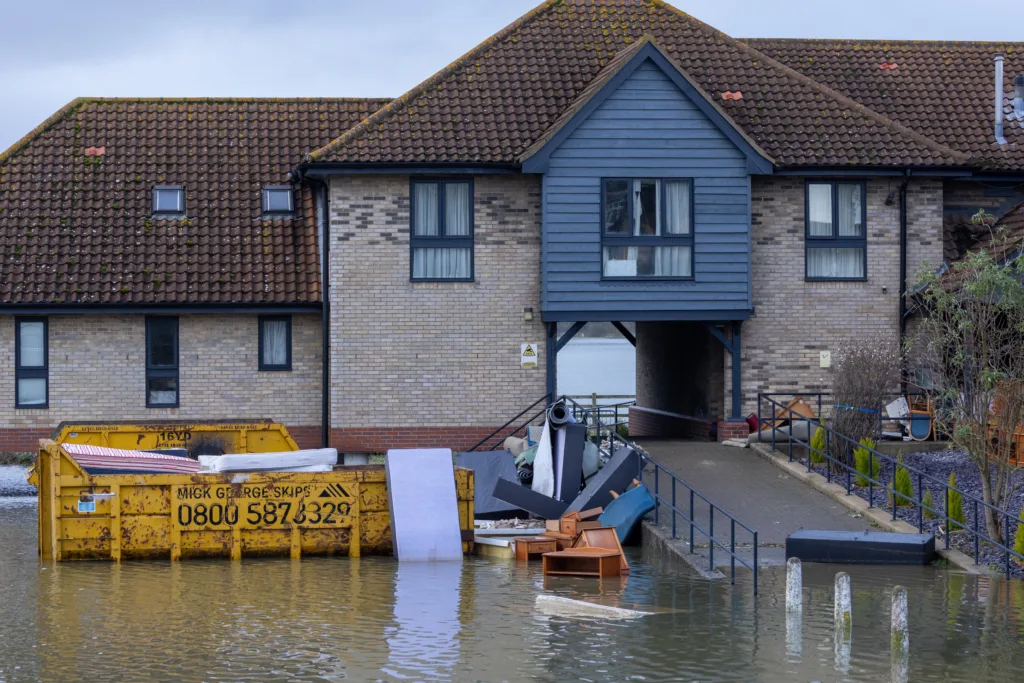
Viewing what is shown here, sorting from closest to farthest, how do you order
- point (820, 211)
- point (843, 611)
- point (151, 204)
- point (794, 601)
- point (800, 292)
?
1. point (843, 611)
2. point (794, 601)
3. point (800, 292)
4. point (820, 211)
5. point (151, 204)

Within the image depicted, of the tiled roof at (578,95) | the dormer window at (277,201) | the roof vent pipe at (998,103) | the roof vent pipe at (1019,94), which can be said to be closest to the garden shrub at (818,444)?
the tiled roof at (578,95)

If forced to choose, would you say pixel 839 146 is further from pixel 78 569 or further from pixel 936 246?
pixel 78 569

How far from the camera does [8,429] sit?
2570 cm

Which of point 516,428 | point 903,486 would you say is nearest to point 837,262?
point 516,428

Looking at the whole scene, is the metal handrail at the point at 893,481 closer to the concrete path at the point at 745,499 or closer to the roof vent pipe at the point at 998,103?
the concrete path at the point at 745,499

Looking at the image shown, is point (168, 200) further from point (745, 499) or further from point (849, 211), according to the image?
point (745, 499)

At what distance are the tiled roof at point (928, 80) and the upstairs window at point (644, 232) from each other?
19.1 ft

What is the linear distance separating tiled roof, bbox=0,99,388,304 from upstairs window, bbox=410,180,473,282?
214 cm

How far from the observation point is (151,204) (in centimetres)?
2727

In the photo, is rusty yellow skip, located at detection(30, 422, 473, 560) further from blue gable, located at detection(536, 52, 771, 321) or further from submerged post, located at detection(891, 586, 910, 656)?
submerged post, located at detection(891, 586, 910, 656)

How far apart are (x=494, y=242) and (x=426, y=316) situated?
69.2 inches

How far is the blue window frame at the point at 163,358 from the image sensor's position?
26016mm

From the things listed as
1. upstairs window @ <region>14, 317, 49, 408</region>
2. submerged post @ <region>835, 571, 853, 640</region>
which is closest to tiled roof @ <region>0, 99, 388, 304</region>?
upstairs window @ <region>14, 317, 49, 408</region>

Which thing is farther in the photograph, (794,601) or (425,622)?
(794,601)
